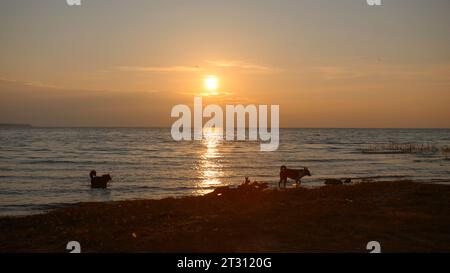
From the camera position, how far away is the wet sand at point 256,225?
1038cm

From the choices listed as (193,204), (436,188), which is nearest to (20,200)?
(193,204)

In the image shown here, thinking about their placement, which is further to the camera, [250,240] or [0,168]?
[0,168]

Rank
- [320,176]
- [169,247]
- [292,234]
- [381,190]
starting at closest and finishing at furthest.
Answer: [169,247] < [292,234] < [381,190] < [320,176]

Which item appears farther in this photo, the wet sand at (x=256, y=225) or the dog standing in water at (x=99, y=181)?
the dog standing in water at (x=99, y=181)

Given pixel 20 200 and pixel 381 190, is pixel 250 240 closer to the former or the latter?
pixel 381 190

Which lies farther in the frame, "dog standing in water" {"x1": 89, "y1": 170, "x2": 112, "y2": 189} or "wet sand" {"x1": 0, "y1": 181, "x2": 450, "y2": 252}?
"dog standing in water" {"x1": 89, "y1": 170, "x2": 112, "y2": 189}

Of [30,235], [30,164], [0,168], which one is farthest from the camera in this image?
[30,164]

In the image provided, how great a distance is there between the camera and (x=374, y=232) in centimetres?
1130

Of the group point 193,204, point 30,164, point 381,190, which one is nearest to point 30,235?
point 193,204

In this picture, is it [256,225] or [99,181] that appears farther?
[99,181]

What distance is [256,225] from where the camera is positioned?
12.3 m

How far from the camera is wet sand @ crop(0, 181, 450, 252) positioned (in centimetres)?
1038

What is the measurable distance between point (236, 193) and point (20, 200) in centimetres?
1234

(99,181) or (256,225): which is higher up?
(256,225)
